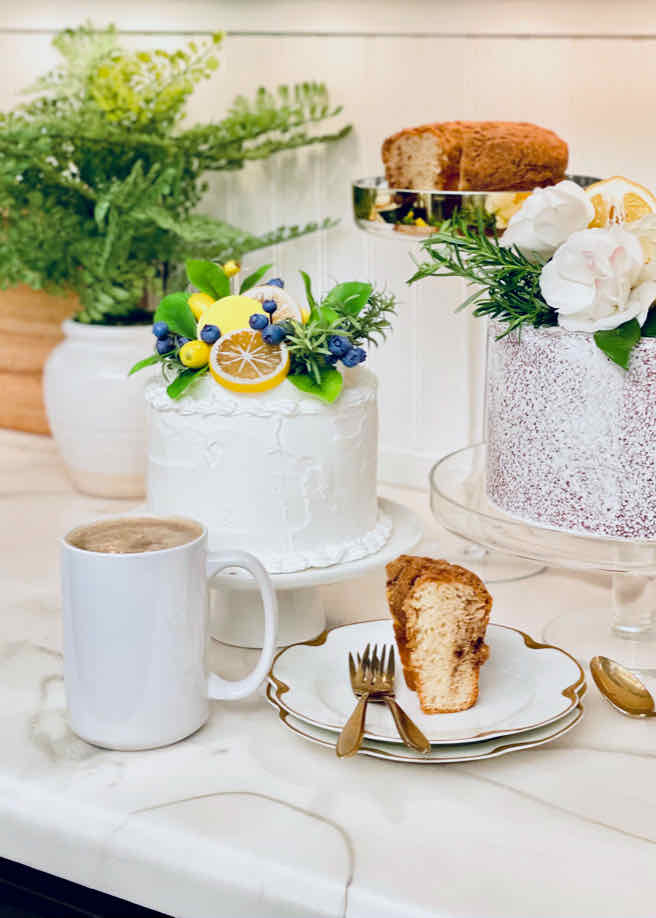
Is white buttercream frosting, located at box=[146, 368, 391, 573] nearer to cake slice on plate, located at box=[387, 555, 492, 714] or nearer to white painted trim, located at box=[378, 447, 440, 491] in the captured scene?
cake slice on plate, located at box=[387, 555, 492, 714]

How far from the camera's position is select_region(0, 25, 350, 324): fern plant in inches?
51.0

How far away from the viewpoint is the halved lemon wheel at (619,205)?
84 centimetres

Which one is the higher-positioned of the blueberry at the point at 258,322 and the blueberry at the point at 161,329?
the blueberry at the point at 258,322

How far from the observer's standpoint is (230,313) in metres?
0.94

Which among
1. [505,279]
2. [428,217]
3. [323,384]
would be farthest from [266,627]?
[428,217]

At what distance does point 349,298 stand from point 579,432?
24cm

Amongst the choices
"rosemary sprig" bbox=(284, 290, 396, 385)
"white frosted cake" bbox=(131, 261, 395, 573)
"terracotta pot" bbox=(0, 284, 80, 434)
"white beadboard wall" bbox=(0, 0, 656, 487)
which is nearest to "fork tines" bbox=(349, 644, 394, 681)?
"white frosted cake" bbox=(131, 261, 395, 573)

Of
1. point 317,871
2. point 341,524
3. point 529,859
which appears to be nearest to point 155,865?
point 317,871

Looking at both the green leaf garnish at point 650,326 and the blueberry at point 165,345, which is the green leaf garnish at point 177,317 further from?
the green leaf garnish at point 650,326

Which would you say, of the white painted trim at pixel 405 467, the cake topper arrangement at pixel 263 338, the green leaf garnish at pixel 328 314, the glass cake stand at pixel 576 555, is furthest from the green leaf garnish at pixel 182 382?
the white painted trim at pixel 405 467

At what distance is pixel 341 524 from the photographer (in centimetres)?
93

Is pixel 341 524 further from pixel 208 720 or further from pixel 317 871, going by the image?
pixel 317 871

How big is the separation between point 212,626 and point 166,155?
0.63 metres

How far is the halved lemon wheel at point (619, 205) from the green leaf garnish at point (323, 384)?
225mm
